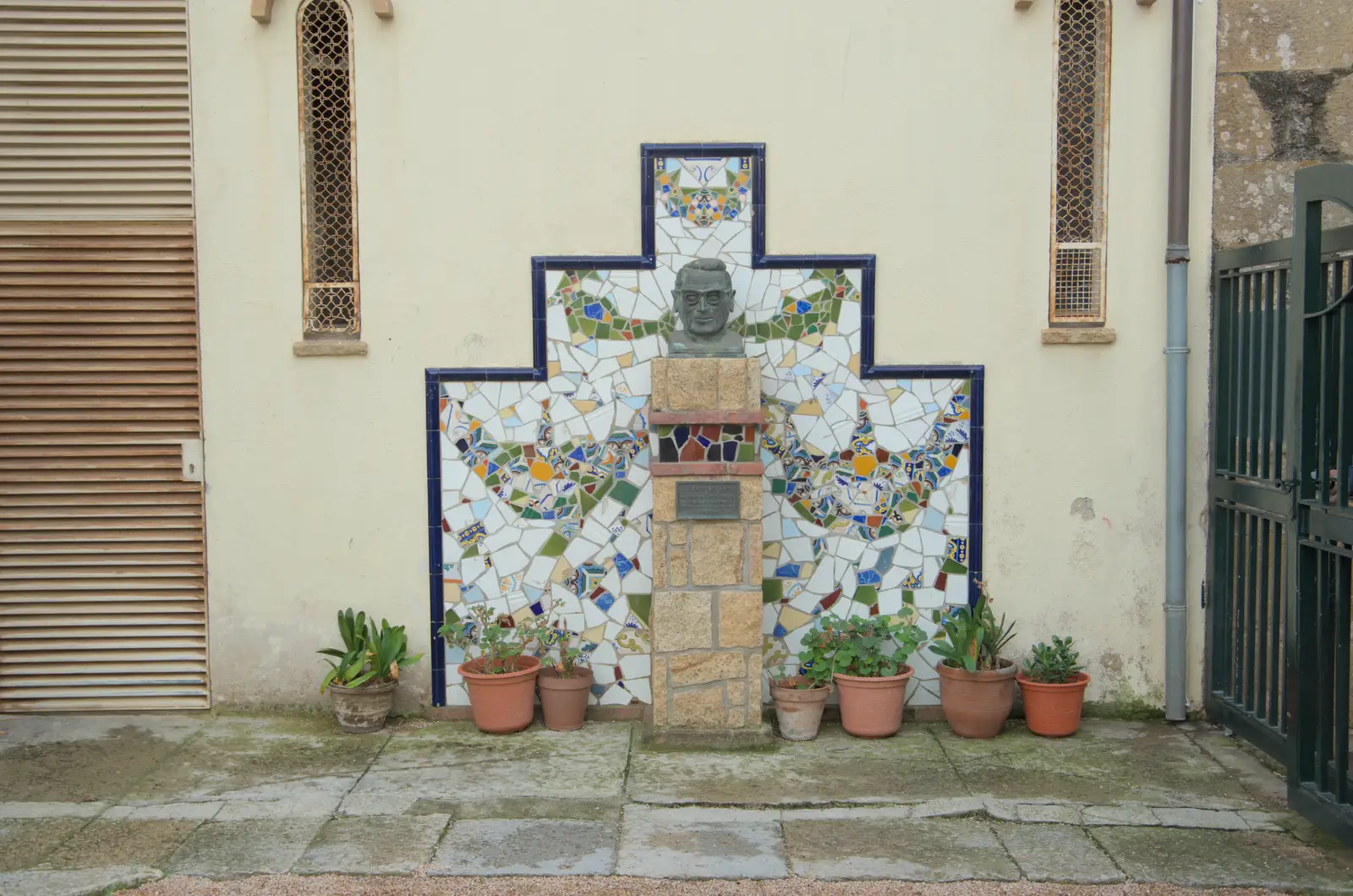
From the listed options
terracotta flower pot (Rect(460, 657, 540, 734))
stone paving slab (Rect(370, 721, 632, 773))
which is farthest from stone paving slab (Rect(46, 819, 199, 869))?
terracotta flower pot (Rect(460, 657, 540, 734))

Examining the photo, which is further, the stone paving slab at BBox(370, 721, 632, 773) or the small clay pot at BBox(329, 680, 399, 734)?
the small clay pot at BBox(329, 680, 399, 734)

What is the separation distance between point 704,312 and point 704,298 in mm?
63

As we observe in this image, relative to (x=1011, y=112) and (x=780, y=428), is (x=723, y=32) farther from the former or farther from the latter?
(x=780, y=428)

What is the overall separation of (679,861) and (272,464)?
296cm

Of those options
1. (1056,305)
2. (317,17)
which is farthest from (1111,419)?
(317,17)

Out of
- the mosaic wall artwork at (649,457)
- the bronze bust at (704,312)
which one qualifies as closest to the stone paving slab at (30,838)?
the mosaic wall artwork at (649,457)

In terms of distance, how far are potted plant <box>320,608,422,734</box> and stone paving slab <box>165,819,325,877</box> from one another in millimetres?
1073

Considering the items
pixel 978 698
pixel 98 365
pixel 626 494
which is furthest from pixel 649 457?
pixel 98 365

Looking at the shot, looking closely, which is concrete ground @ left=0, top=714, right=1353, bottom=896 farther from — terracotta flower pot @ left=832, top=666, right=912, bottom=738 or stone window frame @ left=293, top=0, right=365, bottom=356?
stone window frame @ left=293, top=0, right=365, bottom=356

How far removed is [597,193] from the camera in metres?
6.06

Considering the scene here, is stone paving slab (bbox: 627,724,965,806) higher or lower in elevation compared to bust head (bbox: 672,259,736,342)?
lower

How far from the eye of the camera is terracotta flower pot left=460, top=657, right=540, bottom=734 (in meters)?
5.88

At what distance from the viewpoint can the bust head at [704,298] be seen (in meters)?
5.67

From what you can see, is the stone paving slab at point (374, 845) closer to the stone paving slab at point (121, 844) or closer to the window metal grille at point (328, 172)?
the stone paving slab at point (121, 844)
